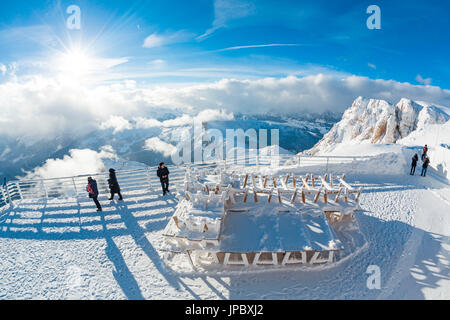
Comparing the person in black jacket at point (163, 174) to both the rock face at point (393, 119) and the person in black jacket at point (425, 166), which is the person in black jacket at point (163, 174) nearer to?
the person in black jacket at point (425, 166)

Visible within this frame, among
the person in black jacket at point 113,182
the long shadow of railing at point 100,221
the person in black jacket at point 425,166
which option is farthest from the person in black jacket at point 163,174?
the person in black jacket at point 425,166

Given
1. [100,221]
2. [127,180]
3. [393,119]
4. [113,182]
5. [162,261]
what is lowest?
[162,261]

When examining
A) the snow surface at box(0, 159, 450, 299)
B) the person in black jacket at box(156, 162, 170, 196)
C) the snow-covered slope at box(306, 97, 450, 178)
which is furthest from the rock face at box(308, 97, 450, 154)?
the person in black jacket at box(156, 162, 170, 196)

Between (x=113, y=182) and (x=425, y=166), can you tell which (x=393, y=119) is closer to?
(x=425, y=166)

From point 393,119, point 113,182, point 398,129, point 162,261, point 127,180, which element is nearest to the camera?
point 162,261

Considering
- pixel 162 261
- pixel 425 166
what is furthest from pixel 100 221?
pixel 425 166

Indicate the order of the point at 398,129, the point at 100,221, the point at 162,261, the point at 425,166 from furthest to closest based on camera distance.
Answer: the point at 398,129 < the point at 425,166 < the point at 100,221 < the point at 162,261

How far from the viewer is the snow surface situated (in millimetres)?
5699

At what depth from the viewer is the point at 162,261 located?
6.88 meters

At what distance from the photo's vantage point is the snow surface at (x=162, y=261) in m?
5.70

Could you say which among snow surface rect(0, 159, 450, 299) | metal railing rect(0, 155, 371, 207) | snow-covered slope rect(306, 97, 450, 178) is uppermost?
snow-covered slope rect(306, 97, 450, 178)

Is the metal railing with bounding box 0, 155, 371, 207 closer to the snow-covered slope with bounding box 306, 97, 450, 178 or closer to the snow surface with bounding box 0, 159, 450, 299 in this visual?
the snow surface with bounding box 0, 159, 450, 299
